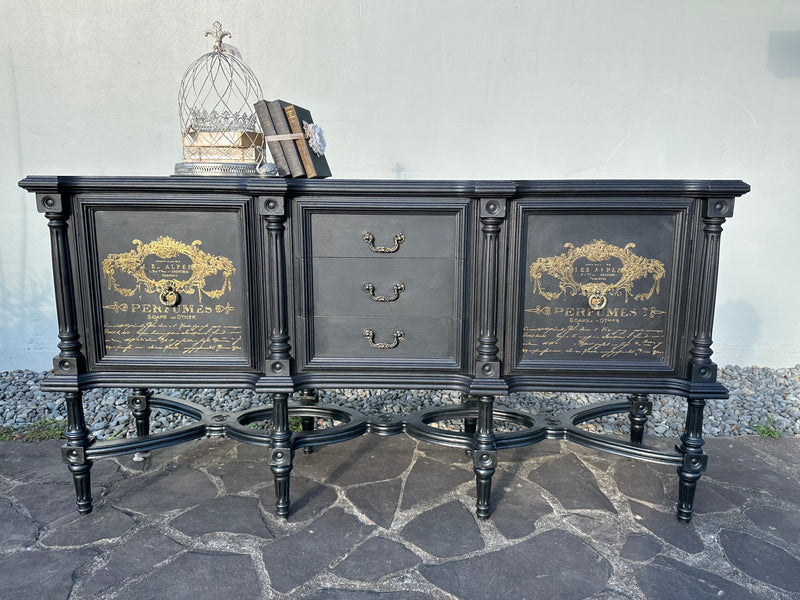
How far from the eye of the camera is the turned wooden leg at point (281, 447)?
224 centimetres

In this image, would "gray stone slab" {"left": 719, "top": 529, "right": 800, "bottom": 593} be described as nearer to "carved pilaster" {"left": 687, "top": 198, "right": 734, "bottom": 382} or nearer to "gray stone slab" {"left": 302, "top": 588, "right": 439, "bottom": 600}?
"carved pilaster" {"left": 687, "top": 198, "right": 734, "bottom": 382}

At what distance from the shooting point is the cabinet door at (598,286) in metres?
2.10

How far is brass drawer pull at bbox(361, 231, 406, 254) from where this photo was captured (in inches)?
83.7

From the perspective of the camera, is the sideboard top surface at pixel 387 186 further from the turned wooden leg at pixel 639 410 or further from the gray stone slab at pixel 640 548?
the gray stone slab at pixel 640 548

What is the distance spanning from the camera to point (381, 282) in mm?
2176

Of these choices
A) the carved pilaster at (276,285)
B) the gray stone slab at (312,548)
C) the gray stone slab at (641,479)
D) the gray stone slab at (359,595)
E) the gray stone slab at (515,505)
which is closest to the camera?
the gray stone slab at (359,595)

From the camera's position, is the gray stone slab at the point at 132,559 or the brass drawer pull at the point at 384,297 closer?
the gray stone slab at the point at 132,559

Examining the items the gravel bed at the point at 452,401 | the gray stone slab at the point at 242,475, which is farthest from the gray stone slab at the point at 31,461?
the gray stone slab at the point at 242,475

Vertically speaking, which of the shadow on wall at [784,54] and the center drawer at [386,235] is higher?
the shadow on wall at [784,54]

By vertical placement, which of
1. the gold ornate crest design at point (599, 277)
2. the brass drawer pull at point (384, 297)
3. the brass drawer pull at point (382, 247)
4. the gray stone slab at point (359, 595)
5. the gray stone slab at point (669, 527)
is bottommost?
the gray stone slab at point (359, 595)

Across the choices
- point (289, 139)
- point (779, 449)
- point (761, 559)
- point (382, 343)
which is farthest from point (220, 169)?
point (779, 449)

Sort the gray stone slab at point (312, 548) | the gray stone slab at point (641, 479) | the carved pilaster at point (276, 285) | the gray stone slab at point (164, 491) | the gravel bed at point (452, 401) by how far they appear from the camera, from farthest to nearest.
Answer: the gravel bed at point (452, 401) → the gray stone slab at point (641, 479) → the gray stone slab at point (164, 491) → the carved pilaster at point (276, 285) → the gray stone slab at point (312, 548)

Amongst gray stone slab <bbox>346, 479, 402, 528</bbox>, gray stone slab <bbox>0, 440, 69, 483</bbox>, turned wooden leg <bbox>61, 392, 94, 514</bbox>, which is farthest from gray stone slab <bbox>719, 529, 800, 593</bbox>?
gray stone slab <bbox>0, 440, 69, 483</bbox>

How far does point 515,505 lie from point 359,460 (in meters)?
0.84
